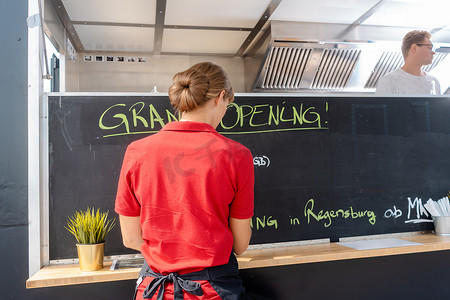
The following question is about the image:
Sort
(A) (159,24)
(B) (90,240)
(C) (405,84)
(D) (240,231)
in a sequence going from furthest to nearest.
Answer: (A) (159,24) < (C) (405,84) < (B) (90,240) < (D) (240,231)

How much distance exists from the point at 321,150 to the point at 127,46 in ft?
8.53

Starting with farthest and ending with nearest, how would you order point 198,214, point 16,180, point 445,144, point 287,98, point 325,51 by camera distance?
point 325,51 < point 445,144 < point 287,98 < point 16,180 < point 198,214

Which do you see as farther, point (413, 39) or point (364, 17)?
point (364, 17)

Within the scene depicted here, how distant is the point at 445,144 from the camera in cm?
207

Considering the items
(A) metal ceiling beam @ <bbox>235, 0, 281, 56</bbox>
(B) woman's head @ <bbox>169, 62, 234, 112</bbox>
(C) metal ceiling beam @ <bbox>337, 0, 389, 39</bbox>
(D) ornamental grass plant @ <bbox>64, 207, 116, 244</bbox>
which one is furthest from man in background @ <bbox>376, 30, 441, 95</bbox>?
(D) ornamental grass plant @ <bbox>64, 207, 116, 244</bbox>

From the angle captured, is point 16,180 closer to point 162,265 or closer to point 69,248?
point 69,248

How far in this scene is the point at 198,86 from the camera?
3.84 ft

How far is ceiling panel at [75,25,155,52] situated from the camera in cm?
342


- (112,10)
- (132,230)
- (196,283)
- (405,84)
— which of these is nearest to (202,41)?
(112,10)

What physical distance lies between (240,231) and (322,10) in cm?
277

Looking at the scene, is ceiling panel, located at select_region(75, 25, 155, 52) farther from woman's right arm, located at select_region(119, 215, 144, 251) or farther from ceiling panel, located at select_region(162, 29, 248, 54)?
woman's right arm, located at select_region(119, 215, 144, 251)

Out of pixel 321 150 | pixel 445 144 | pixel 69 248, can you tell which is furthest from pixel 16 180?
pixel 445 144

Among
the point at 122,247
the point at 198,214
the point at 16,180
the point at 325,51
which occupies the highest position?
the point at 325,51

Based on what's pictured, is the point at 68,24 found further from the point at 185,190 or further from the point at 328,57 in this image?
the point at 185,190
